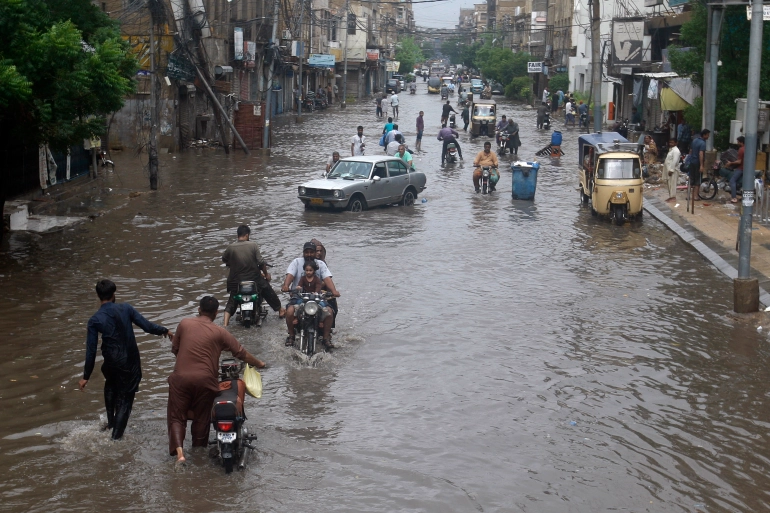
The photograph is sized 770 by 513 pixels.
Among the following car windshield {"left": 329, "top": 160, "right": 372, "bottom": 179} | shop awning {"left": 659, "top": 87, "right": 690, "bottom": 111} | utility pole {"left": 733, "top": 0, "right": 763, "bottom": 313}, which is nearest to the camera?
utility pole {"left": 733, "top": 0, "right": 763, "bottom": 313}

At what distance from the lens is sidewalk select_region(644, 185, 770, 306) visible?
1669cm

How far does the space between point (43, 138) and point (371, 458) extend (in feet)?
33.0

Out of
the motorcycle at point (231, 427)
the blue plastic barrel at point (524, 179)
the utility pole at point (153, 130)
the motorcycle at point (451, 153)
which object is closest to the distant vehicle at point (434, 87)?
the motorcycle at point (451, 153)

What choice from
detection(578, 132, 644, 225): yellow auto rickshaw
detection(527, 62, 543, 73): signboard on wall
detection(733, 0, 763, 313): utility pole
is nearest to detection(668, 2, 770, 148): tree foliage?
detection(578, 132, 644, 225): yellow auto rickshaw

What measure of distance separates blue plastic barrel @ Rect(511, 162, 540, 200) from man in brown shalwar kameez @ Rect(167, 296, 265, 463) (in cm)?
1852

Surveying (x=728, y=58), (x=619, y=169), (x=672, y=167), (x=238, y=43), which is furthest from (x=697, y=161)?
(x=238, y=43)

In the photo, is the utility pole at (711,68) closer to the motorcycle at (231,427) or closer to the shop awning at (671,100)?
the shop awning at (671,100)

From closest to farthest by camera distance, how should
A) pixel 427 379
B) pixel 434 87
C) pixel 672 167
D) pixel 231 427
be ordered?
pixel 231 427 < pixel 427 379 < pixel 672 167 < pixel 434 87

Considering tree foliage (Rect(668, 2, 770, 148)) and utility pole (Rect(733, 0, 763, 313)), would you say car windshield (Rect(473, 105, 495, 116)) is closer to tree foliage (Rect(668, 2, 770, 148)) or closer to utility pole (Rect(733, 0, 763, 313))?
tree foliage (Rect(668, 2, 770, 148))

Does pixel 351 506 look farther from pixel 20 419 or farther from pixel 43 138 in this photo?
pixel 43 138

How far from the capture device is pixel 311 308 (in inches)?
429

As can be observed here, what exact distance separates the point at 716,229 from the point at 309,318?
Answer: 12707 mm

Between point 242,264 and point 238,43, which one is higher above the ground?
point 238,43

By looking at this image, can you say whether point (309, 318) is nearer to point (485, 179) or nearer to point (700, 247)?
point (700, 247)
